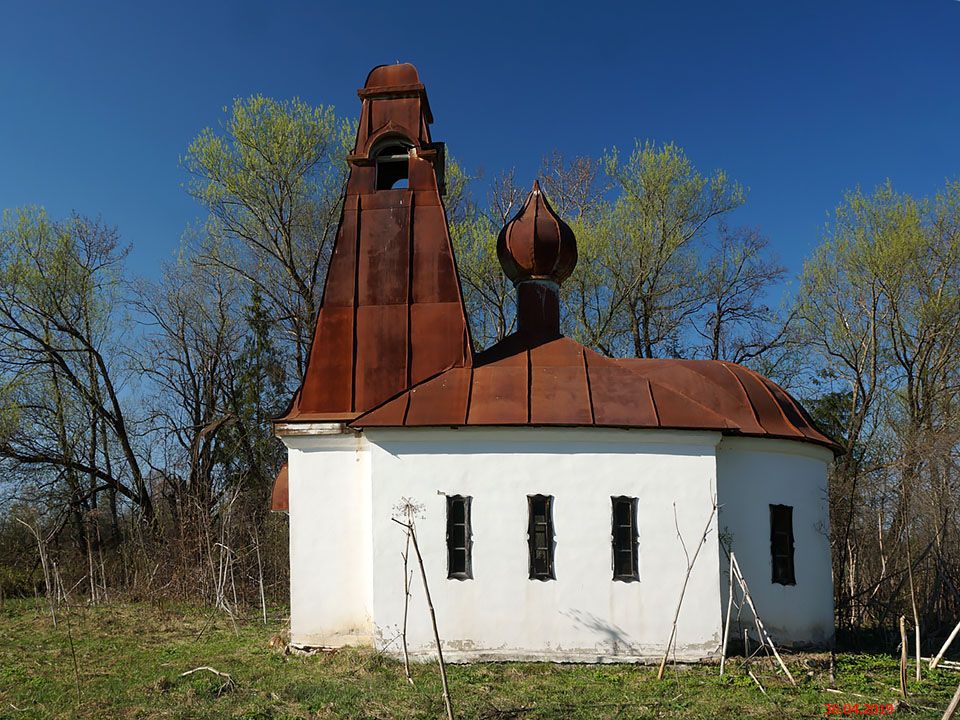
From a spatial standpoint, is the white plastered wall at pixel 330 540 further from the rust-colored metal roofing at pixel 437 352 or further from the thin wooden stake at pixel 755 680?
the thin wooden stake at pixel 755 680

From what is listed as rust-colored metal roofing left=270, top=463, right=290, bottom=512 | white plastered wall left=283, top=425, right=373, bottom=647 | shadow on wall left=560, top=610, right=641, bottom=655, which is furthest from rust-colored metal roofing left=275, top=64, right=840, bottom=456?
shadow on wall left=560, top=610, right=641, bottom=655

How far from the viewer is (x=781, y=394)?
46.9 feet

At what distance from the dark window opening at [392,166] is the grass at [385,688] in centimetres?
801

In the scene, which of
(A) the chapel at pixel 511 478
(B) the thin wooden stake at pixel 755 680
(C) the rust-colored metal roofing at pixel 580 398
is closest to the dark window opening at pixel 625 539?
(A) the chapel at pixel 511 478

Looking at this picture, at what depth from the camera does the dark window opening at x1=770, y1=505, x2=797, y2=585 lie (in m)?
13.2

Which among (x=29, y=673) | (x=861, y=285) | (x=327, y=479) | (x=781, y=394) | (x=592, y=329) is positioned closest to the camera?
(x=29, y=673)

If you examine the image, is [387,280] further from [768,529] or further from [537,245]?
[768,529]

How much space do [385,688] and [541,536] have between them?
3.20 meters

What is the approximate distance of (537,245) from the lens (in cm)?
1495

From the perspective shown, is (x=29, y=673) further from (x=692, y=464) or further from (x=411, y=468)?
(x=692, y=464)

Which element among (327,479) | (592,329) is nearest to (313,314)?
(592,329)

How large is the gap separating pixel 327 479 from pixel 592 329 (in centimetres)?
1611

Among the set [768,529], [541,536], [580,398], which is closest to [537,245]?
[580,398]

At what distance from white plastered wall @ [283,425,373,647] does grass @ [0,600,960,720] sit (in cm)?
50
